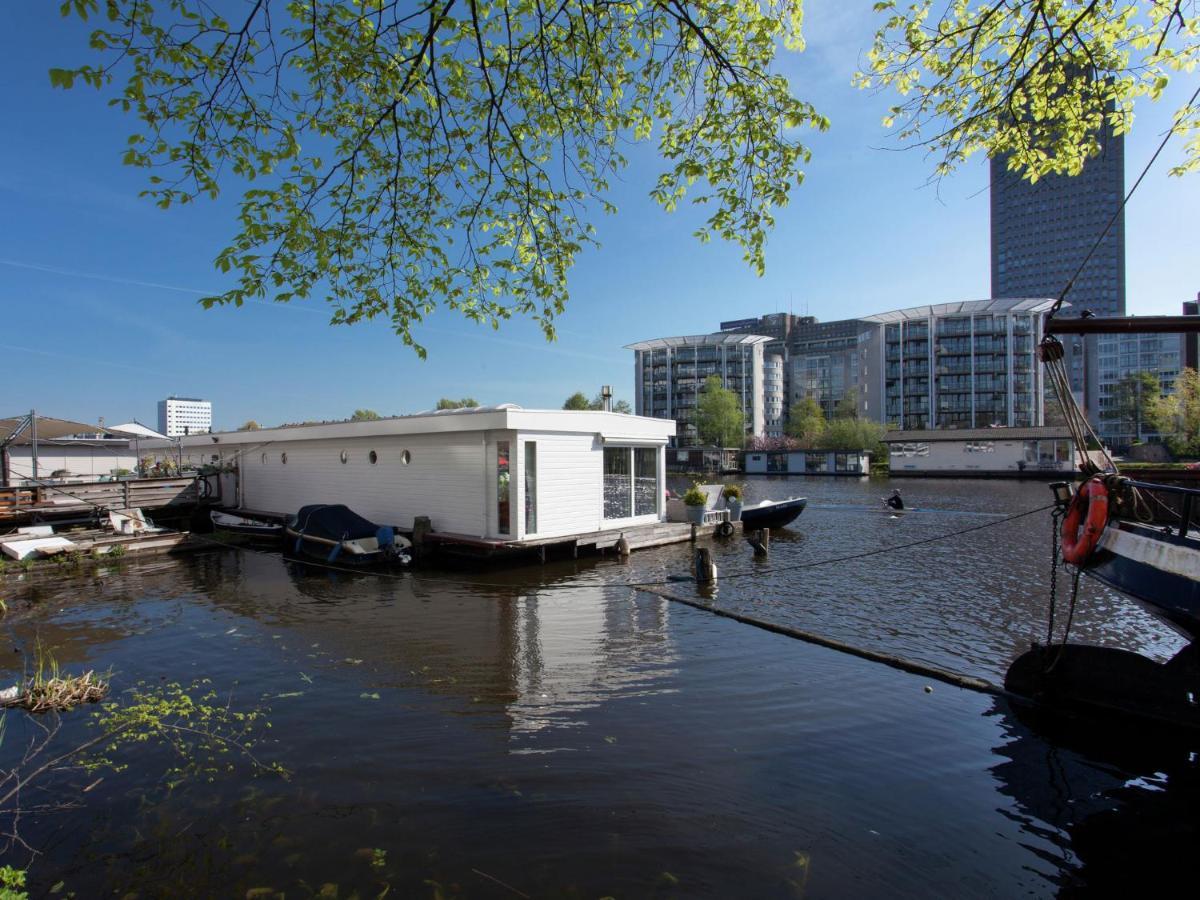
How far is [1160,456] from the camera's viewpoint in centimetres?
6788

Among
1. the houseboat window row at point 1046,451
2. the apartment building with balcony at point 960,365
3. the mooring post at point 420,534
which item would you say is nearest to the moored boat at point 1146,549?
the mooring post at point 420,534

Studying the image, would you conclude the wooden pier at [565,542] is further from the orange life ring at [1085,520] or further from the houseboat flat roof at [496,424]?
the orange life ring at [1085,520]

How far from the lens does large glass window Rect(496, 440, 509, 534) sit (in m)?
15.4

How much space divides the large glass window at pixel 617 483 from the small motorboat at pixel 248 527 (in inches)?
414

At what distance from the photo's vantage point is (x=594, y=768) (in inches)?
214

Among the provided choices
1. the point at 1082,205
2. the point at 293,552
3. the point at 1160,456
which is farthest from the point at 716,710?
the point at 1082,205

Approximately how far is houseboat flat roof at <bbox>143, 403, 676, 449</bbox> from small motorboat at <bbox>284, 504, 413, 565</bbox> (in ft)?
8.81

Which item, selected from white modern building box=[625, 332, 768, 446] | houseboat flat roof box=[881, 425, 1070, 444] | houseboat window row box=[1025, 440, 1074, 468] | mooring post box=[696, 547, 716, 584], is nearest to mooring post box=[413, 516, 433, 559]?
mooring post box=[696, 547, 716, 584]

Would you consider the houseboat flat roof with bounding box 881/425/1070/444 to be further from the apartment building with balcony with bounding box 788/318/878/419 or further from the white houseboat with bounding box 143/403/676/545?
the apartment building with balcony with bounding box 788/318/878/419

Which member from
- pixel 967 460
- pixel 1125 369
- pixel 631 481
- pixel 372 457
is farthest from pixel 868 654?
pixel 1125 369

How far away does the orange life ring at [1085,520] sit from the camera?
629cm

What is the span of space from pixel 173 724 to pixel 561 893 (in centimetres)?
468

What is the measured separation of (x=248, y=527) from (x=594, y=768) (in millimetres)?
18753

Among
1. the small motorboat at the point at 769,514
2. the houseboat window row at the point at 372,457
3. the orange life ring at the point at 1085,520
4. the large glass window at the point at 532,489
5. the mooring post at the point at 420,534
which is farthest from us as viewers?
the small motorboat at the point at 769,514
